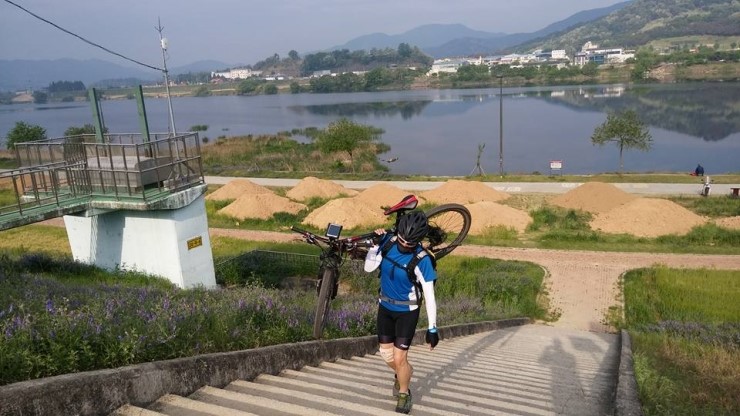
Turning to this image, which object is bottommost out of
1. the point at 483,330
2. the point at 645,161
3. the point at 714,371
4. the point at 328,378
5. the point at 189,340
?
the point at 645,161

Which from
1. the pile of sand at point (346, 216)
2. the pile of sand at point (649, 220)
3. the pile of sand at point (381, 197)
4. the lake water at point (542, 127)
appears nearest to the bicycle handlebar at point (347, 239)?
the pile of sand at point (346, 216)

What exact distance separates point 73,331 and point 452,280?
43.2 ft

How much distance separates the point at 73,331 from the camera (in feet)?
13.0

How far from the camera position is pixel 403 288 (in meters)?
4.71

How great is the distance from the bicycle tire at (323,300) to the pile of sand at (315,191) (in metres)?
22.7

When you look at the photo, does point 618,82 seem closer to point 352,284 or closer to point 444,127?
point 444,127

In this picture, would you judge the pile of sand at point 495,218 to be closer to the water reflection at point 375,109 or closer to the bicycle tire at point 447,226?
the bicycle tire at point 447,226

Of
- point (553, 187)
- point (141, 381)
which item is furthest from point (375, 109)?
point (141, 381)

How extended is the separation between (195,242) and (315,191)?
1662cm

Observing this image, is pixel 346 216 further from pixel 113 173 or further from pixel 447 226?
pixel 447 226

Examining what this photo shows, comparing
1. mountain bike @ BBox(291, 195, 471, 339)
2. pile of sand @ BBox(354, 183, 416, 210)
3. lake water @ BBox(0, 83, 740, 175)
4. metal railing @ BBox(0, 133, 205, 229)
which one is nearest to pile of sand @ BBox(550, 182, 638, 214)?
pile of sand @ BBox(354, 183, 416, 210)

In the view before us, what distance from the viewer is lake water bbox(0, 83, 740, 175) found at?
151ft

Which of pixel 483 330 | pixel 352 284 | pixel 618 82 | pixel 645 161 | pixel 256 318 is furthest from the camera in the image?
pixel 618 82

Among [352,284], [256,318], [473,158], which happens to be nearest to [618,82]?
[473,158]
